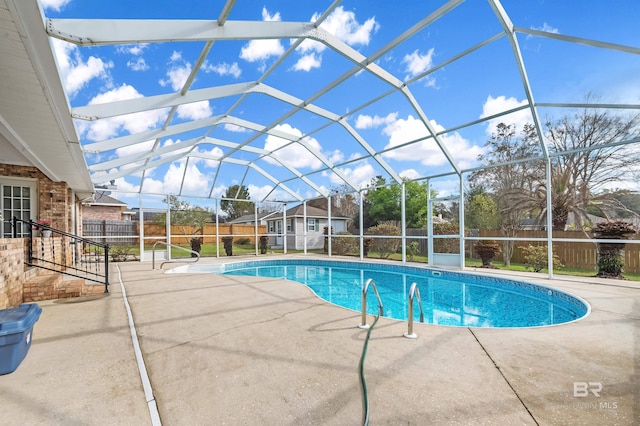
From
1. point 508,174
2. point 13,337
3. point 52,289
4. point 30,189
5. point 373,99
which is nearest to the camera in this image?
point 13,337

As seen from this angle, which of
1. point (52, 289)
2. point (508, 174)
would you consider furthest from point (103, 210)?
point (508, 174)

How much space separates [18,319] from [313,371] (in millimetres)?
2661

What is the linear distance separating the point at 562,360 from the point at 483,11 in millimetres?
5049

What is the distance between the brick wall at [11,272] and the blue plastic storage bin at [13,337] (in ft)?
5.71

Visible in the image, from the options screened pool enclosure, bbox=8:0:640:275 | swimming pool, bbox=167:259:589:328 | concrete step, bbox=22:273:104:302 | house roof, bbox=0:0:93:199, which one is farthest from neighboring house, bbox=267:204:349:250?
concrete step, bbox=22:273:104:302

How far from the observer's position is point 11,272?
4.50 meters

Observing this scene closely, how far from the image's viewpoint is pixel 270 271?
12.0 meters

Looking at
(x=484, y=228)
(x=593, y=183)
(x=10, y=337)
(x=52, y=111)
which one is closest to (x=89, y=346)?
(x=10, y=337)

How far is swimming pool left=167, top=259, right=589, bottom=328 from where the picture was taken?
5547 millimetres

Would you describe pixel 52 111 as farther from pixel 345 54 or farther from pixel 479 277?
pixel 479 277

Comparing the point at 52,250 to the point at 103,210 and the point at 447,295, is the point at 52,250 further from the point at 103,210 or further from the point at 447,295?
the point at 103,210

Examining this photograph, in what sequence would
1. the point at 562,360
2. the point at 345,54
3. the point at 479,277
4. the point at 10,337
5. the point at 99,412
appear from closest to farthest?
the point at 99,412
the point at 10,337
the point at 562,360
the point at 345,54
the point at 479,277

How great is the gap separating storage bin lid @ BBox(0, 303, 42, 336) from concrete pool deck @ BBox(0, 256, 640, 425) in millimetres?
410

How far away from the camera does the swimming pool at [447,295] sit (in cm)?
555
